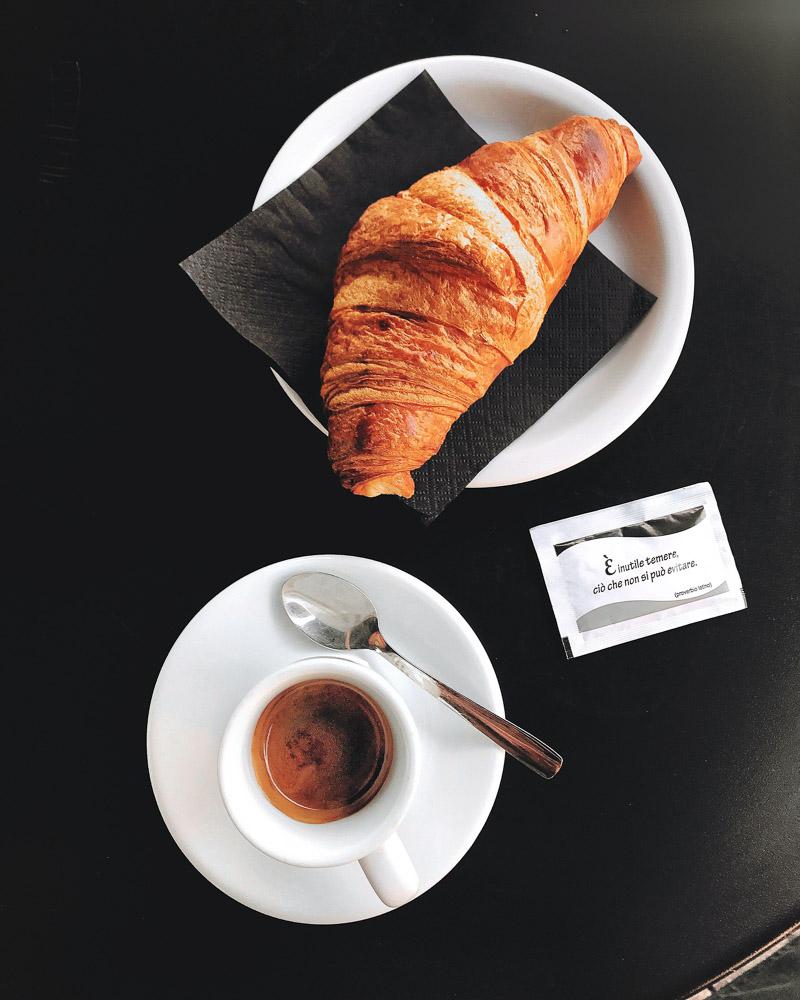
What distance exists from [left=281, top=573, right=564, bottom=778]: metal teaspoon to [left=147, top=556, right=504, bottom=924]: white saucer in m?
0.01

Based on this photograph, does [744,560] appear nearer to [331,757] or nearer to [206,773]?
[331,757]

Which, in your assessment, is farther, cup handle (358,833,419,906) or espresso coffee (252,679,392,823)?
espresso coffee (252,679,392,823)

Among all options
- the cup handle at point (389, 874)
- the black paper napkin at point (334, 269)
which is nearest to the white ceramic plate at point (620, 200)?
the black paper napkin at point (334, 269)

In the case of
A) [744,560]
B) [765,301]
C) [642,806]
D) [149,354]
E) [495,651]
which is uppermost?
[765,301]

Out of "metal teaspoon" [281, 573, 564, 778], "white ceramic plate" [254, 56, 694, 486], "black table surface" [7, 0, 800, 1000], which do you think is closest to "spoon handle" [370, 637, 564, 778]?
"metal teaspoon" [281, 573, 564, 778]

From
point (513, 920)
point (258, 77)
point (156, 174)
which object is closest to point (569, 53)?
point (258, 77)

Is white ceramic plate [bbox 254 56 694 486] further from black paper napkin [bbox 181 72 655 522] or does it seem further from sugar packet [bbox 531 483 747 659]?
sugar packet [bbox 531 483 747 659]

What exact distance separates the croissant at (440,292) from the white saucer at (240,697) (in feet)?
0.48

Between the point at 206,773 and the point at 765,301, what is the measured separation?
892 mm

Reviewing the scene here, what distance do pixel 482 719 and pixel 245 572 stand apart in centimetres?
34

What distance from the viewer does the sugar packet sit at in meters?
0.96

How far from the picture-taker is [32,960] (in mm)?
897

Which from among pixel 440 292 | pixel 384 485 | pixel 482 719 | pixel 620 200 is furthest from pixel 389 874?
pixel 620 200

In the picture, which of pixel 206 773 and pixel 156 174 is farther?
pixel 156 174
